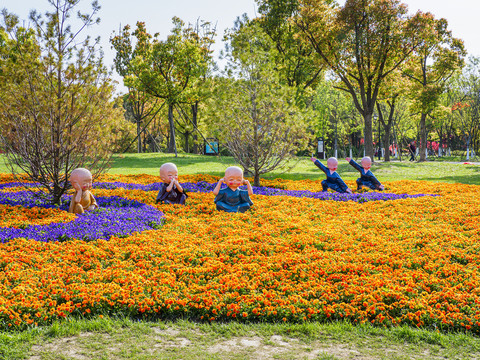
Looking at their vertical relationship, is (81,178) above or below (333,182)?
above

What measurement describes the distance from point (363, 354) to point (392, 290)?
1.56 metres

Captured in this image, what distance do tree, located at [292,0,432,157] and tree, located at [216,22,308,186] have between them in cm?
1160

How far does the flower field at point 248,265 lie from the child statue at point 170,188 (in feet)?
1.91

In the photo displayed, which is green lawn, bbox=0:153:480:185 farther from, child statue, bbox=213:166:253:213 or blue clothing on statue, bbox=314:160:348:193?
child statue, bbox=213:166:253:213

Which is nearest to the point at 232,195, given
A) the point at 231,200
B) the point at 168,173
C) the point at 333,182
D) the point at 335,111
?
the point at 231,200

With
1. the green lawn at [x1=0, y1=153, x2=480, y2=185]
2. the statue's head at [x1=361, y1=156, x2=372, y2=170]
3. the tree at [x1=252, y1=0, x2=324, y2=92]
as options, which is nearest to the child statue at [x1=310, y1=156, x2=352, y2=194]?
the statue's head at [x1=361, y1=156, x2=372, y2=170]

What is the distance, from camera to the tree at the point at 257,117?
14414 millimetres

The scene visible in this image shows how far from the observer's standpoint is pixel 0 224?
832cm

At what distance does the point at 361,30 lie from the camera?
24812mm

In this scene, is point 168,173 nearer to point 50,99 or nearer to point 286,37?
point 50,99

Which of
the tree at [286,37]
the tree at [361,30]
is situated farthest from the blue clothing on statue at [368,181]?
the tree at [361,30]

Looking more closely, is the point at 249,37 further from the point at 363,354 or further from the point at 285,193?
the point at 363,354

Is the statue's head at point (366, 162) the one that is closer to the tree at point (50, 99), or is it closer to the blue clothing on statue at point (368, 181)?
the blue clothing on statue at point (368, 181)

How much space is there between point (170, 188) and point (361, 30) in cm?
1938
